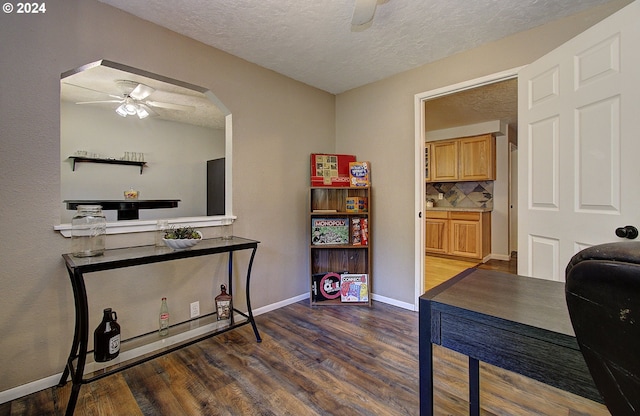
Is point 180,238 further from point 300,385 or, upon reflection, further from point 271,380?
point 300,385

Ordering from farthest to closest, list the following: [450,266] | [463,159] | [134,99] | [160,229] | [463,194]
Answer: [463,194] → [463,159] → [450,266] → [134,99] → [160,229]

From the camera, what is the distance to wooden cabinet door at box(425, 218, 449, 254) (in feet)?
17.3

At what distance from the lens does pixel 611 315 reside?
0.37m

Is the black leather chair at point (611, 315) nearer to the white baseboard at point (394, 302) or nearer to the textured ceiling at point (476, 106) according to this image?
the white baseboard at point (394, 302)

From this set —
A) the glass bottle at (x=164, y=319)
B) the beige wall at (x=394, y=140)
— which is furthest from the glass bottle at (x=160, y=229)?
the beige wall at (x=394, y=140)

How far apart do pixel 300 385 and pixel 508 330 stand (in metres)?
1.31

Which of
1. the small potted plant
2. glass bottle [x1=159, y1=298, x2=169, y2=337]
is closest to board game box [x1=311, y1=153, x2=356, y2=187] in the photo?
the small potted plant

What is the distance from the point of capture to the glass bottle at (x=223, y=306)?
2.34 meters

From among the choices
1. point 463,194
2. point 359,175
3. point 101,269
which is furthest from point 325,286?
point 463,194

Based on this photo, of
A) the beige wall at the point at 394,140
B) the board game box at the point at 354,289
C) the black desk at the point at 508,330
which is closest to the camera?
the black desk at the point at 508,330

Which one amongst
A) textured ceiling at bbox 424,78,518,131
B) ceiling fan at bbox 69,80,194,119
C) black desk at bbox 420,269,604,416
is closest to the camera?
black desk at bbox 420,269,604,416

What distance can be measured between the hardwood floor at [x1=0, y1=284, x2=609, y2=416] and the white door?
0.82 m

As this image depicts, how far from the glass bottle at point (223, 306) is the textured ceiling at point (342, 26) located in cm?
205

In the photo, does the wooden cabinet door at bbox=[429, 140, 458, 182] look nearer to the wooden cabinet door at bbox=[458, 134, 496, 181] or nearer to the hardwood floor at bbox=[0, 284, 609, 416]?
the wooden cabinet door at bbox=[458, 134, 496, 181]
